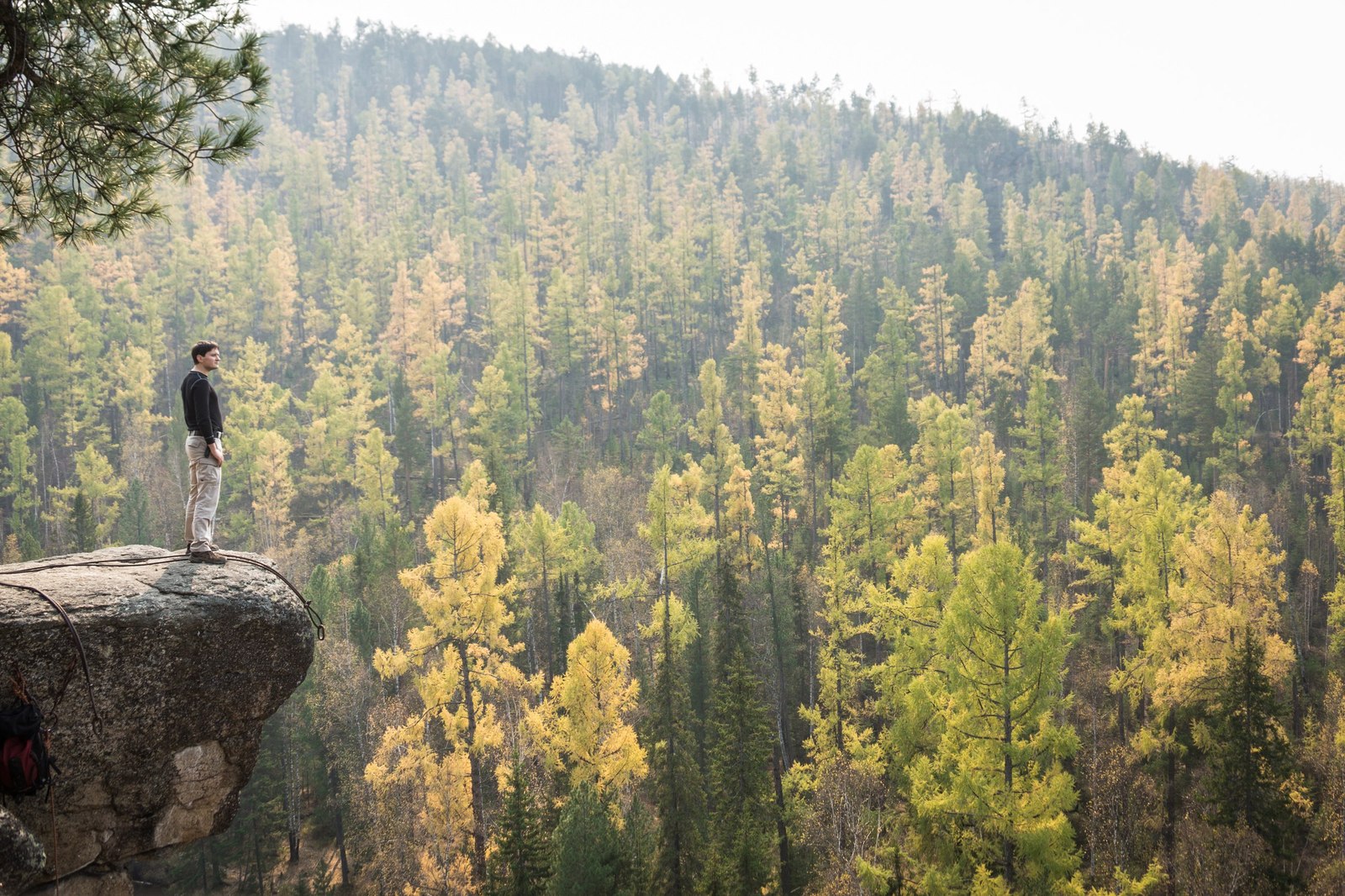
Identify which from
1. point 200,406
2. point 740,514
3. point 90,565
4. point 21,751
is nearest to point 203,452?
point 200,406

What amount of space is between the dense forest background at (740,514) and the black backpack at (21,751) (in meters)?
4.63

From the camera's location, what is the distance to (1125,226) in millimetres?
93062

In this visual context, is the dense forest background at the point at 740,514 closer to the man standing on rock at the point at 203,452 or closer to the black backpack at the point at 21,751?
the man standing on rock at the point at 203,452

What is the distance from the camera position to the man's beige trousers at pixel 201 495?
8406 millimetres

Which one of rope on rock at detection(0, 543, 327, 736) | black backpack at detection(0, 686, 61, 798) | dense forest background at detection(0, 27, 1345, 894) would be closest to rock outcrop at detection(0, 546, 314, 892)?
rope on rock at detection(0, 543, 327, 736)

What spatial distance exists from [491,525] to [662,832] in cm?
1071

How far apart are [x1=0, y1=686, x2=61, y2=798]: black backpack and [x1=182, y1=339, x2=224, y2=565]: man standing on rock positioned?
2399 millimetres

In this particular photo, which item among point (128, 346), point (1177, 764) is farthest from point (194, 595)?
point (128, 346)

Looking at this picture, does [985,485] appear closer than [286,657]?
No

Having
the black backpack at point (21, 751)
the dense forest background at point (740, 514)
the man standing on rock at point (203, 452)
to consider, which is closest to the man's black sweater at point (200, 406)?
the man standing on rock at point (203, 452)

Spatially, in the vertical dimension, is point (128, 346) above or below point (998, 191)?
below

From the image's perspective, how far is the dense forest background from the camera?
74.5 ft

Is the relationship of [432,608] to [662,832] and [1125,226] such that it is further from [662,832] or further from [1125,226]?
[1125,226]

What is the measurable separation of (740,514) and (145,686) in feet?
104
